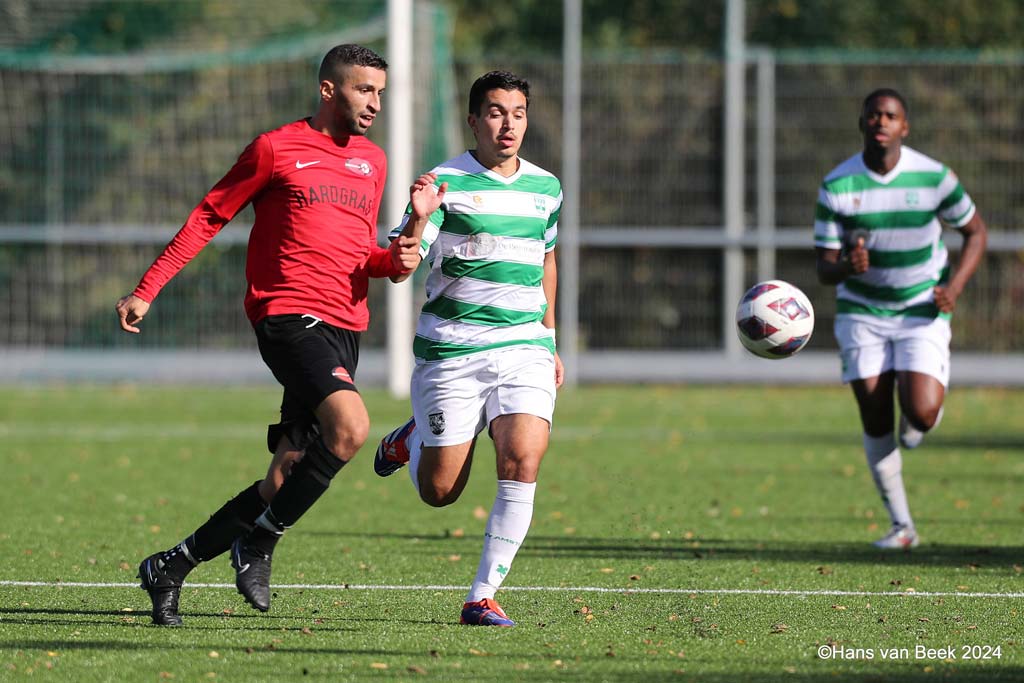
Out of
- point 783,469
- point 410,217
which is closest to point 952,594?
point 410,217

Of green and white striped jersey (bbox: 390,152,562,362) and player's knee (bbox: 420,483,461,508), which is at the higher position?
green and white striped jersey (bbox: 390,152,562,362)

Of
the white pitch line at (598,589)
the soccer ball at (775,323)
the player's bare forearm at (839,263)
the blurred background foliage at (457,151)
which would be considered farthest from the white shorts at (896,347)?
the blurred background foliage at (457,151)

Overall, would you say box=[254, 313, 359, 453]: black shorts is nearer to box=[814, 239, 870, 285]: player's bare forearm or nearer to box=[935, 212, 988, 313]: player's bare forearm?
box=[814, 239, 870, 285]: player's bare forearm

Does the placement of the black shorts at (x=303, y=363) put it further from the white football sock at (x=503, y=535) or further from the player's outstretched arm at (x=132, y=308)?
the white football sock at (x=503, y=535)

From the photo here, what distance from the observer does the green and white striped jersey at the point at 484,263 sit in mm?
6875

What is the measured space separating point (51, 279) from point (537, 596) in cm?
1871

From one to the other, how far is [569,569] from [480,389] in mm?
1720

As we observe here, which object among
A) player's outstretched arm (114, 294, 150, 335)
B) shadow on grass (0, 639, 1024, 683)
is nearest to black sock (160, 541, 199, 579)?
shadow on grass (0, 639, 1024, 683)

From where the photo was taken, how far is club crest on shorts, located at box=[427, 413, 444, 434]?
22.7 ft

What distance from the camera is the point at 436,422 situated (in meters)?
6.93

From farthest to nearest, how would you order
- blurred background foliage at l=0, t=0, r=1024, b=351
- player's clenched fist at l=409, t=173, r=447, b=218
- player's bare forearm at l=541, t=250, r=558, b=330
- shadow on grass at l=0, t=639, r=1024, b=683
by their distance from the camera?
blurred background foliage at l=0, t=0, r=1024, b=351 → player's bare forearm at l=541, t=250, r=558, b=330 → player's clenched fist at l=409, t=173, r=447, b=218 → shadow on grass at l=0, t=639, r=1024, b=683

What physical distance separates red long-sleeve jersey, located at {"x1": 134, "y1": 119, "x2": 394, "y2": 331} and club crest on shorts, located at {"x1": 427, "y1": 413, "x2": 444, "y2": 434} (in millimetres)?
→ 477

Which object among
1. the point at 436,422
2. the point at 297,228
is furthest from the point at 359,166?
the point at 436,422

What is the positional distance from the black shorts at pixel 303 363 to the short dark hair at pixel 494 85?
1.05 meters
